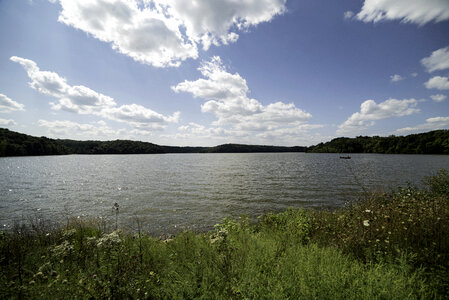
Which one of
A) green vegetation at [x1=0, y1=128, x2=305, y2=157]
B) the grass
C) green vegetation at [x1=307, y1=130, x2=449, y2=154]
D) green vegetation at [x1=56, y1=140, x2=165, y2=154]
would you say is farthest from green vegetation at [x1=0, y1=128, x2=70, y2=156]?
green vegetation at [x1=307, y1=130, x2=449, y2=154]

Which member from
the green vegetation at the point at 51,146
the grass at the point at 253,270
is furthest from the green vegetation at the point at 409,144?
the green vegetation at the point at 51,146

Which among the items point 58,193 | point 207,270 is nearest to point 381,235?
point 207,270

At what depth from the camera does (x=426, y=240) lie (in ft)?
16.3

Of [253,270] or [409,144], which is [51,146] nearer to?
[253,270]

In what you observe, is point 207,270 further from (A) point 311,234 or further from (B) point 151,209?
(B) point 151,209

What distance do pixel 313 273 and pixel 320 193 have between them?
60.8 feet

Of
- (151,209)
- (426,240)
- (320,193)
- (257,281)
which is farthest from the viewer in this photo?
(320,193)

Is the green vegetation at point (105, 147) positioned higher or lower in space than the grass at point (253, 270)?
higher

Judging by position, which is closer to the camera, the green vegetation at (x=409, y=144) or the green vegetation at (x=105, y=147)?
the green vegetation at (x=409, y=144)

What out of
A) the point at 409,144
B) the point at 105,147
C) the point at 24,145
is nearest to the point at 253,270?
the point at 24,145

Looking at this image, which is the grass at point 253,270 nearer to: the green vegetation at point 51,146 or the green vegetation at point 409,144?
the green vegetation at point 51,146

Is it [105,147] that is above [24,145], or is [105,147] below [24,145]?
below

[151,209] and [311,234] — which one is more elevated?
[311,234]

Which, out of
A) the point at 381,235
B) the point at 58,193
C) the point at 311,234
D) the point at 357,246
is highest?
the point at 381,235
